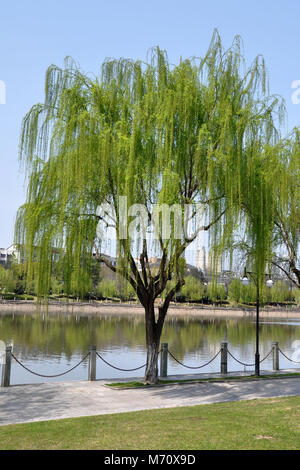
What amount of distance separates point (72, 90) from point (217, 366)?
52.5 ft

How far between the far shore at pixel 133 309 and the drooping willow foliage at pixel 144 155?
208 ft

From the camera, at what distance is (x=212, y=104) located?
14.0m

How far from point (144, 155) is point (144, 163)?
22 cm

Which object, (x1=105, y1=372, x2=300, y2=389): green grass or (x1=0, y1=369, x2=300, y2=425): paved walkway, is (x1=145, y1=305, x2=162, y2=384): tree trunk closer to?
(x1=105, y1=372, x2=300, y2=389): green grass

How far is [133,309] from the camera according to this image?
91.6 meters

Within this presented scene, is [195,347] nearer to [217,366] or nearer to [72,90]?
[217,366]

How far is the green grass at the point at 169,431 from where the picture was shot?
285 inches

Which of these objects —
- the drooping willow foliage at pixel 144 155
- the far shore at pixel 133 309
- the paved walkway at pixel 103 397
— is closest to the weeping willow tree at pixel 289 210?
the drooping willow foliage at pixel 144 155

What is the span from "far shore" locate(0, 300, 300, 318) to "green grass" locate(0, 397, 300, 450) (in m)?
67.2

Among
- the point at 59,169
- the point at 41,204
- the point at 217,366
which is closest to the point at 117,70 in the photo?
the point at 59,169

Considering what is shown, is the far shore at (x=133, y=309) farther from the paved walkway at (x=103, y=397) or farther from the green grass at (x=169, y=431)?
the green grass at (x=169, y=431)

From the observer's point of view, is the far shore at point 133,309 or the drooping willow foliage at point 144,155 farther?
the far shore at point 133,309

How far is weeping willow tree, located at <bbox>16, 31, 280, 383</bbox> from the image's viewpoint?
12602 mm

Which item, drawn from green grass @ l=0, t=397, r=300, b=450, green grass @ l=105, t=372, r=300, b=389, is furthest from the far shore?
green grass @ l=0, t=397, r=300, b=450
